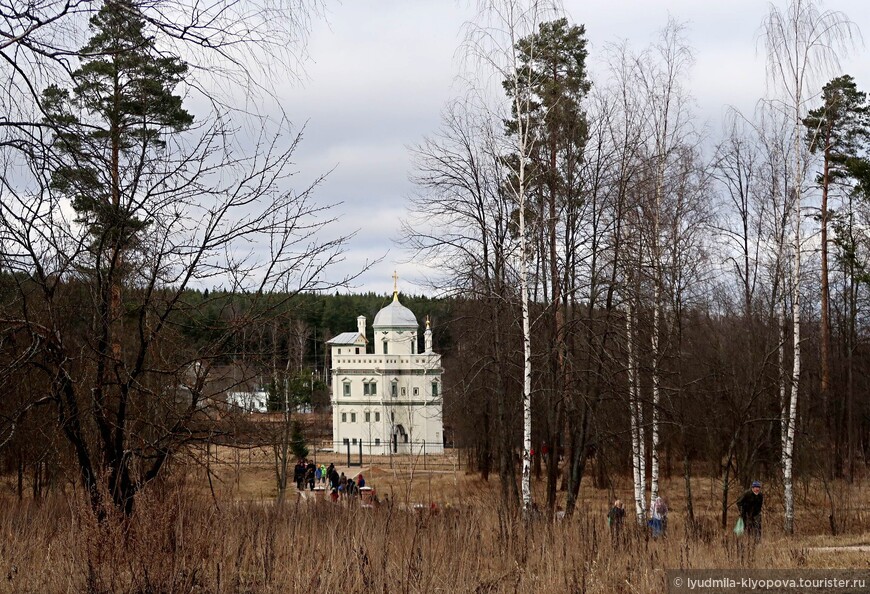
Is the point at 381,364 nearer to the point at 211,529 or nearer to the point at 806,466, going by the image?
the point at 806,466

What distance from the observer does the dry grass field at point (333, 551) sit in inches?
257

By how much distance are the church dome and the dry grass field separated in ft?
182

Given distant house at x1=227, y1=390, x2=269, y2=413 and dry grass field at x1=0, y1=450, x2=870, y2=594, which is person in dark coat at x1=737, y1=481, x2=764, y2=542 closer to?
dry grass field at x1=0, y1=450, x2=870, y2=594

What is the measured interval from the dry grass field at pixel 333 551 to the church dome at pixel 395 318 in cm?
5542

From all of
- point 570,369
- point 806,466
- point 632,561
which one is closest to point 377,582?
point 632,561

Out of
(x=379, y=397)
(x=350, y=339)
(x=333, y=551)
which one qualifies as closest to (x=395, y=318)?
(x=350, y=339)

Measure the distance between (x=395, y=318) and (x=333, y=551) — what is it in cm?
5998

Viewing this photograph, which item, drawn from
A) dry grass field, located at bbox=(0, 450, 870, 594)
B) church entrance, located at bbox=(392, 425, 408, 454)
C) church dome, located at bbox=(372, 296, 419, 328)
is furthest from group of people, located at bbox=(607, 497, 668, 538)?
church dome, located at bbox=(372, 296, 419, 328)

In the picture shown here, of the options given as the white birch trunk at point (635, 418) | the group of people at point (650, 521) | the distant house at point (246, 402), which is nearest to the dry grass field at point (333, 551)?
the group of people at point (650, 521)

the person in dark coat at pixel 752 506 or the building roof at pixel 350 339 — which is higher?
the building roof at pixel 350 339

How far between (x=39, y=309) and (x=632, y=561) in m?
6.37

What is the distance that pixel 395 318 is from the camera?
67250mm

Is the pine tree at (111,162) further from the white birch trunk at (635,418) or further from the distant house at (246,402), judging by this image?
the white birch trunk at (635,418)

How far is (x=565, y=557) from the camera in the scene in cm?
842
